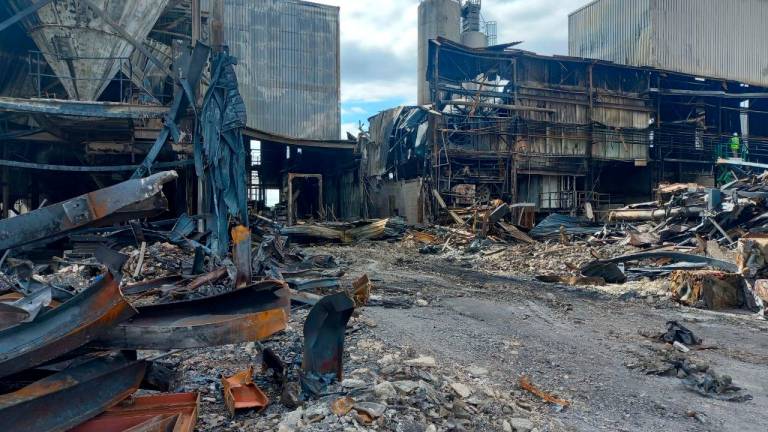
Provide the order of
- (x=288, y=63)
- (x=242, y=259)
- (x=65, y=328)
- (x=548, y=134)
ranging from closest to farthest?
(x=65, y=328) < (x=242, y=259) < (x=548, y=134) < (x=288, y=63)

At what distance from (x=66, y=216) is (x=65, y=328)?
20.9 inches

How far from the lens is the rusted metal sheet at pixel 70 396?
225 cm

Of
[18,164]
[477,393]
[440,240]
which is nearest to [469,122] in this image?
[440,240]

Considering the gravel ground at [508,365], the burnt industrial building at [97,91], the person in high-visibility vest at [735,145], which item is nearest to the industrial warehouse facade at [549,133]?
the person in high-visibility vest at [735,145]

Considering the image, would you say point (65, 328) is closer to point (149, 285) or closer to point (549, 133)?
point (149, 285)

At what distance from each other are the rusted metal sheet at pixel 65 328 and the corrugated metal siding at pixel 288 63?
23.0 m

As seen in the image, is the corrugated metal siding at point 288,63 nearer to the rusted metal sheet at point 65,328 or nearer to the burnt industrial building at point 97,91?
the burnt industrial building at point 97,91

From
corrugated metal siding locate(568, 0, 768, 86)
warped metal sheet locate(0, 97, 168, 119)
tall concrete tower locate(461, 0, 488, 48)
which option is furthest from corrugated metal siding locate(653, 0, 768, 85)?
warped metal sheet locate(0, 97, 168, 119)

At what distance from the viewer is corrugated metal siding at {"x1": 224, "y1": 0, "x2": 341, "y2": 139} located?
24.7 meters

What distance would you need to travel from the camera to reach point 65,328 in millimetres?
2334

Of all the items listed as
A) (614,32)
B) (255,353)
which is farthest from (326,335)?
(614,32)

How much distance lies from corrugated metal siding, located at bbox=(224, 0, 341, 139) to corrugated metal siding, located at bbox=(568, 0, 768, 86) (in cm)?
1419

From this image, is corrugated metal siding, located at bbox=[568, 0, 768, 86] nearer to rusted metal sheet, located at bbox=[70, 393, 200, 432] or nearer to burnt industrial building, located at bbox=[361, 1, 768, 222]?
burnt industrial building, located at bbox=[361, 1, 768, 222]

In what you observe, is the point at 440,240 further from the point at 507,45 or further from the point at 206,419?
the point at 206,419
